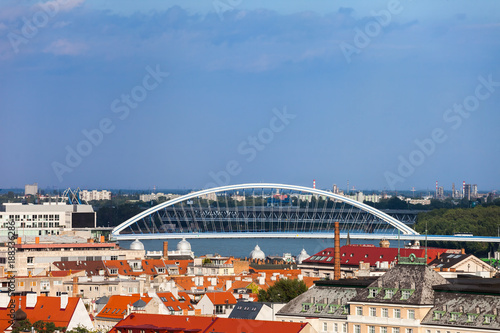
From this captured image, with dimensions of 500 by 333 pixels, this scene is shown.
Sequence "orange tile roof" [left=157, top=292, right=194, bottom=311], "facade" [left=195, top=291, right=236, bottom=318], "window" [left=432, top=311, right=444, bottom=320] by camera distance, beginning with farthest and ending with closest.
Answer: "facade" [left=195, top=291, right=236, bottom=318] < "orange tile roof" [left=157, top=292, right=194, bottom=311] < "window" [left=432, top=311, right=444, bottom=320]

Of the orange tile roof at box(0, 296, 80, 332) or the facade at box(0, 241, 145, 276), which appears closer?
the orange tile roof at box(0, 296, 80, 332)

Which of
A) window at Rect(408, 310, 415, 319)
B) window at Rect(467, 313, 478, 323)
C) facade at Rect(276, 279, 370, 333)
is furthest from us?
facade at Rect(276, 279, 370, 333)

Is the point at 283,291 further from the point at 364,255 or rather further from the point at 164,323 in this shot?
the point at 364,255

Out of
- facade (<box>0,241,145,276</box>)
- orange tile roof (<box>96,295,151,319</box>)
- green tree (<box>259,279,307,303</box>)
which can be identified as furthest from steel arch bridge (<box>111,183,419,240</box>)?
orange tile roof (<box>96,295,151,319</box>)

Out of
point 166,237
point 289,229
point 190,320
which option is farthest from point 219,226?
point 190,320

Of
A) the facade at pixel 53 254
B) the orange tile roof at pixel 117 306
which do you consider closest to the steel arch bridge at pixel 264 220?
the facade at pixel 53 254

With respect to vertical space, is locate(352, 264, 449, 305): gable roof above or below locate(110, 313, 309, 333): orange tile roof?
above

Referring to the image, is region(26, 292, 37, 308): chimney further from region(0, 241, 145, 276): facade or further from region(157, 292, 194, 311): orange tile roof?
region(0, 241, 145, 276): facade

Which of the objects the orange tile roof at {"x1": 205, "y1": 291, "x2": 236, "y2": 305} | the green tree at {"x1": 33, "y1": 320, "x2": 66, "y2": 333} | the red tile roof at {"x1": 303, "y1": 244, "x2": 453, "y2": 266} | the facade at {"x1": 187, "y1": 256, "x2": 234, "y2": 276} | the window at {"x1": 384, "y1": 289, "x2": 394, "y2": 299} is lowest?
the green tree at {"x1": 33, "y1": 320, "x2": 66, "y2": 333}
